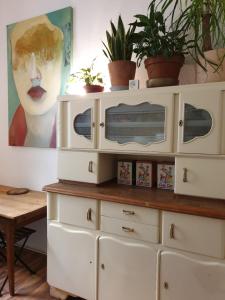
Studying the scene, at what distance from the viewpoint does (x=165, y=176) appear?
186 cm

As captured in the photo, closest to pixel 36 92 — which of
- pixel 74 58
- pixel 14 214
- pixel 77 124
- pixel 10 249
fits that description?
pixel 74 58

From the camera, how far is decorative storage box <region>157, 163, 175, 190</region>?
1.84m

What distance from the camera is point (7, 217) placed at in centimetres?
194

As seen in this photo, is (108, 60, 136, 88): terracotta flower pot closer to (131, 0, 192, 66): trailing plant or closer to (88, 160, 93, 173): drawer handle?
(131, 0, 192, 66): trailing plant

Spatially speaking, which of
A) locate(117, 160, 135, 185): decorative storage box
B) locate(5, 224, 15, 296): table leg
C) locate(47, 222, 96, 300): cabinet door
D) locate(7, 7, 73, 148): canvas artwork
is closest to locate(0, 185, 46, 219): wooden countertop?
locate(5, 224, 15, 296): table leg

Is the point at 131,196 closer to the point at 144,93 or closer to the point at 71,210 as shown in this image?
the point at 71,210

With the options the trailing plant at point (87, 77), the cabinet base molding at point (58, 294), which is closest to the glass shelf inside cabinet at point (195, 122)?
the trailing plant at point (87, 77)

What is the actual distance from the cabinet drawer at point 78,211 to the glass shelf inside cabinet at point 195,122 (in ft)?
2.48

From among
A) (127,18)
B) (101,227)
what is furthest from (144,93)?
(101,227)

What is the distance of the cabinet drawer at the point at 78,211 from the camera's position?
1.76 metres

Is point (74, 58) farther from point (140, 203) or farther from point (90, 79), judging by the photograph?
point (140, 203)

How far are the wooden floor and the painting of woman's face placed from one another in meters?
1.46

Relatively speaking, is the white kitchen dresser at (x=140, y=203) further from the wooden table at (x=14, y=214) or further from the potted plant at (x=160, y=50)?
the wooden table at (x=14, y=214)

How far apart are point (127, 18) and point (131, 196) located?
1416 millimetres
